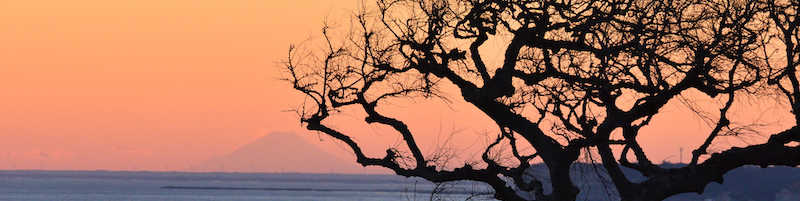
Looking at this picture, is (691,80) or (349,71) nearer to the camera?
(691,80)

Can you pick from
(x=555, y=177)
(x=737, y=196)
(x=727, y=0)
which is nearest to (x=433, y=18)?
(x=555, y=177)

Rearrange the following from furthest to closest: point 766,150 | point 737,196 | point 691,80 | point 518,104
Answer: point 737,196, point 518,104, point 766,150, point 691,80

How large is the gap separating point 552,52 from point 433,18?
2.07 metres

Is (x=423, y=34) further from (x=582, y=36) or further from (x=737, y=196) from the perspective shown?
(x=737, y=196)

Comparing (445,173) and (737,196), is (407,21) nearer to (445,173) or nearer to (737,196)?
(445,173)

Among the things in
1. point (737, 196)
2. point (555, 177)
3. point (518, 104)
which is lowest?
point (555, 177)

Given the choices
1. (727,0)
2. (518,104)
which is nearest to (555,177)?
(518,104)

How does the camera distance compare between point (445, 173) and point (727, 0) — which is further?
point (445, 173)

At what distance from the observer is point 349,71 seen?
67.7 feet

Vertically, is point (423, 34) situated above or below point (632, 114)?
above

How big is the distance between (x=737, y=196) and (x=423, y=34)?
11711 centimetres

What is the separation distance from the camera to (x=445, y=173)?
20641 mm

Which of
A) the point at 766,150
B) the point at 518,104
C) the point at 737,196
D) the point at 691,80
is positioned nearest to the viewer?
the point at 691,80

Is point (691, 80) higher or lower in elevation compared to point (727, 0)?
lower
